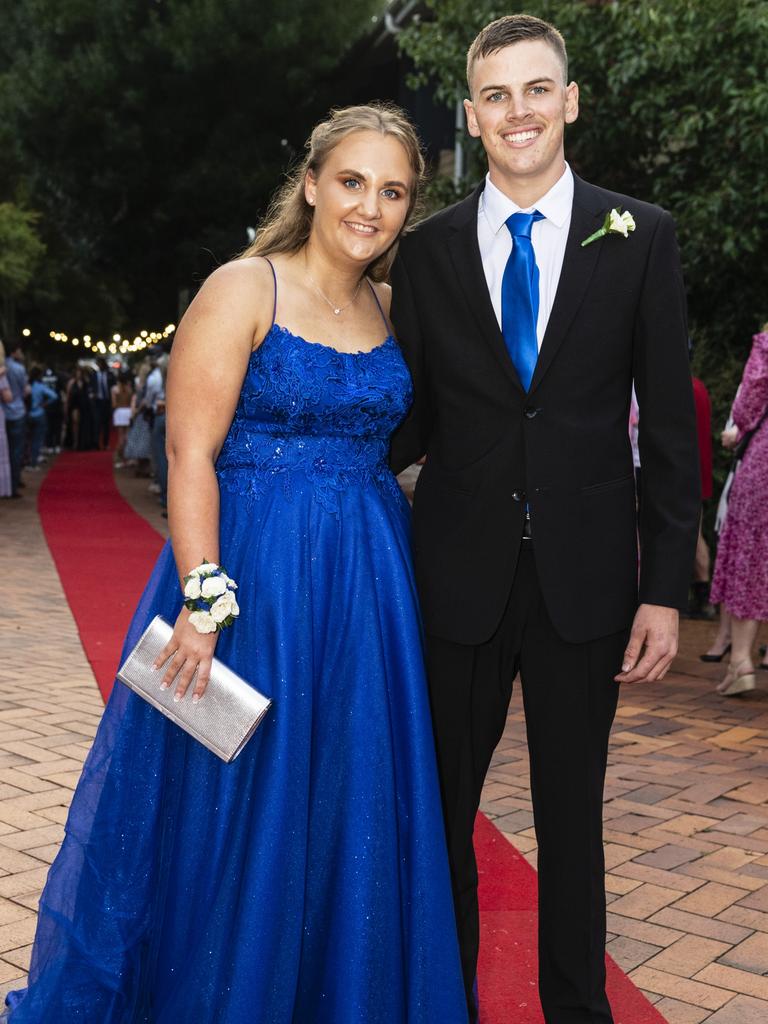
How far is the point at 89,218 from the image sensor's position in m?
22.2

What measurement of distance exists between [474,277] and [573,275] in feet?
0.71

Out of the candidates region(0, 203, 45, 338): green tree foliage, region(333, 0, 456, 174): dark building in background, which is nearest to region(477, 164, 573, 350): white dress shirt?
region(333, 0, 456, 174): dark building in background

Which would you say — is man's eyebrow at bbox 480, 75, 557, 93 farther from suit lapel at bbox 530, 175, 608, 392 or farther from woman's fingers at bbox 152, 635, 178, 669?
woman's fingers at bbox 152, 635, 178, 669

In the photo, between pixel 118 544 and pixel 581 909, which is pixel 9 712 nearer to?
pixel 581 909

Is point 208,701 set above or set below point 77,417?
below

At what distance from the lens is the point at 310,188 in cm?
293

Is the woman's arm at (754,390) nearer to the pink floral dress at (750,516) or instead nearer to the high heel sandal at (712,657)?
the pink floral dress at (750,516)

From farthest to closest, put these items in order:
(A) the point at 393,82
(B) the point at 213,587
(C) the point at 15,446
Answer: (A) the point at 393,82 → (C) the point at 15,446 → (B) the point at 213,587

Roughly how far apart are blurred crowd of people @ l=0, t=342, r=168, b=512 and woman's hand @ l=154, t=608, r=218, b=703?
7229mm

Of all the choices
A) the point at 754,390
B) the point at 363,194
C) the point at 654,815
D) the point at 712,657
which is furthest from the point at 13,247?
the point at 363,194

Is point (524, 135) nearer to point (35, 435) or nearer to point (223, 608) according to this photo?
point (223, 608)

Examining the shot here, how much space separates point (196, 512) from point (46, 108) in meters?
19.9

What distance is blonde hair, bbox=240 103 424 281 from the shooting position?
9.37 ft

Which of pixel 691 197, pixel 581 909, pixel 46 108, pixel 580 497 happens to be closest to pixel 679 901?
pixel 581 909
